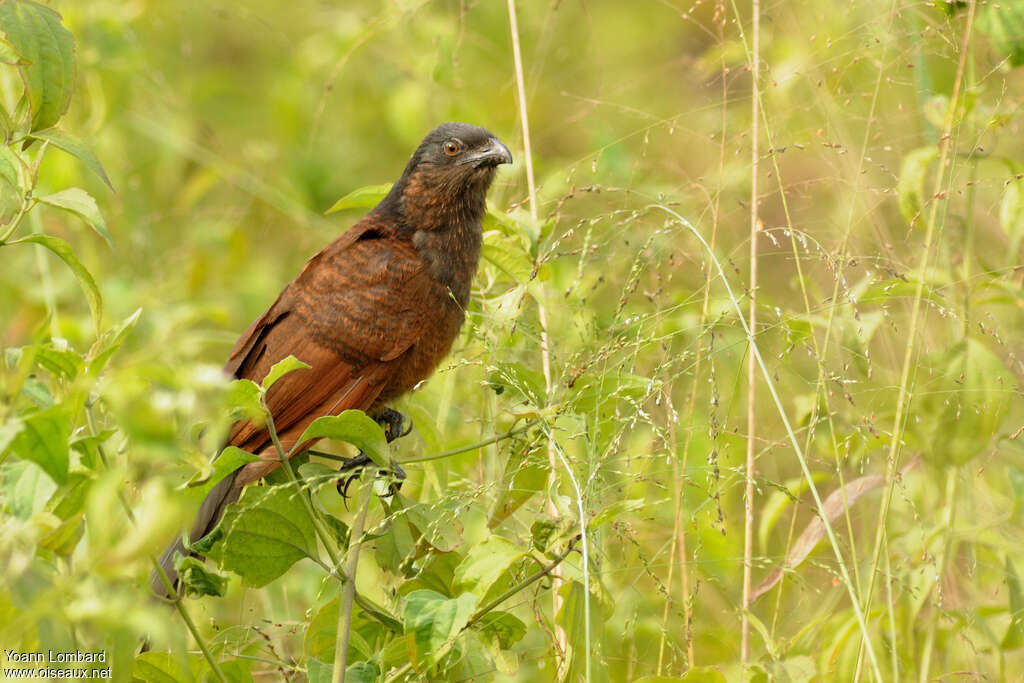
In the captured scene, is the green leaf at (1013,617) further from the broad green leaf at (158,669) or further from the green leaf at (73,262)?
the green leaf at (73,262)

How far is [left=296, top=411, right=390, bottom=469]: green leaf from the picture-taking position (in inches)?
66.6

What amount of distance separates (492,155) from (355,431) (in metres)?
1.60

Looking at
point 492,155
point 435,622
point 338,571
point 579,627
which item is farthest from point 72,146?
point 492,155

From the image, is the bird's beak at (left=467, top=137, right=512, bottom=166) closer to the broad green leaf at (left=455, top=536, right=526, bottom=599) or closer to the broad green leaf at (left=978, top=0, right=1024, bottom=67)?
the broad green leaf at (left=978, top=0, right=1024, bottom=67)

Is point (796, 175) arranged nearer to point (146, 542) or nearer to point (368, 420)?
point (368, 420)

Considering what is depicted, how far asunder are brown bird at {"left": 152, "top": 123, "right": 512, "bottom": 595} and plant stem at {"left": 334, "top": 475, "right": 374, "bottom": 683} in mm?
739

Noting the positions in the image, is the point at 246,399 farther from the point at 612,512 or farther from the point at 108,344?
the point at 612,512

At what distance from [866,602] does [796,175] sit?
4.08 metres

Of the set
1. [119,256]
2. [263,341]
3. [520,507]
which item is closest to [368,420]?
[520,507]

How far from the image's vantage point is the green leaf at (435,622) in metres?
1.56

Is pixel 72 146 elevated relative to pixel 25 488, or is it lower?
elevated

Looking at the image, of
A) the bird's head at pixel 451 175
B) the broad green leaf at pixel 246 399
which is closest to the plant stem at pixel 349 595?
the broad green leaf at pixel 246 399

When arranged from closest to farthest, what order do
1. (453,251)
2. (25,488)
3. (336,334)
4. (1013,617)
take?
(25,488)
(1013,617)
(336,334)
(453,251)

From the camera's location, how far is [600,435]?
84.3 inches
